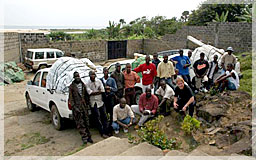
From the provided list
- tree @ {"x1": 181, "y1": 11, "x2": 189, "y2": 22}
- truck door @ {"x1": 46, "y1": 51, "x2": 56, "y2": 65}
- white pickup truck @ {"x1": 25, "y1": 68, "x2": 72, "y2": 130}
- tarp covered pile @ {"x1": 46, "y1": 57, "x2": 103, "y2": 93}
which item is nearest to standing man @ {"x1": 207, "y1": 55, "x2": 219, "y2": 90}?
tarp covered pile @ {"x1": 46, "y1": 57, "x2": 103, "y2": 93}

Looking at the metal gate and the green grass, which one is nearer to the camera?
the green grass

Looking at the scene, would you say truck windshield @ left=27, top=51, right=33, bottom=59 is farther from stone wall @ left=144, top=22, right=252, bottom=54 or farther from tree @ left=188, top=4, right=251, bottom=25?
tree @ left=188, top=4, right=251, bottom=25

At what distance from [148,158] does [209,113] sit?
2.56 m

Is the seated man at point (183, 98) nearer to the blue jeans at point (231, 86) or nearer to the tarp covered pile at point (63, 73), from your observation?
the blue jeans at point (231, 86)

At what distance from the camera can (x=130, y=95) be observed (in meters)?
7.38

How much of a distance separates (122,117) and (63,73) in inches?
86.4

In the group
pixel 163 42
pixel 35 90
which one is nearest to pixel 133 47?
pixel 163 42

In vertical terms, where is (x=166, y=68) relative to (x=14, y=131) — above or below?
above

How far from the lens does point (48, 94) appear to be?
734 centimetres

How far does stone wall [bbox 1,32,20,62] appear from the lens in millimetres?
14719

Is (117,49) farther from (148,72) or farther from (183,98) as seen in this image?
(183,98)

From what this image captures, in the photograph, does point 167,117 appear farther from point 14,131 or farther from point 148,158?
point 14,131

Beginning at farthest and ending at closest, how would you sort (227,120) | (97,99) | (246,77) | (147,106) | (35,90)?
1. (246,77)
2. (35,90)
3. (147,106)
4. (97,99)
5. (227,120)

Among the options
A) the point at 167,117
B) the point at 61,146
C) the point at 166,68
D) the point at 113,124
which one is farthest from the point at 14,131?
the point at 166,68
